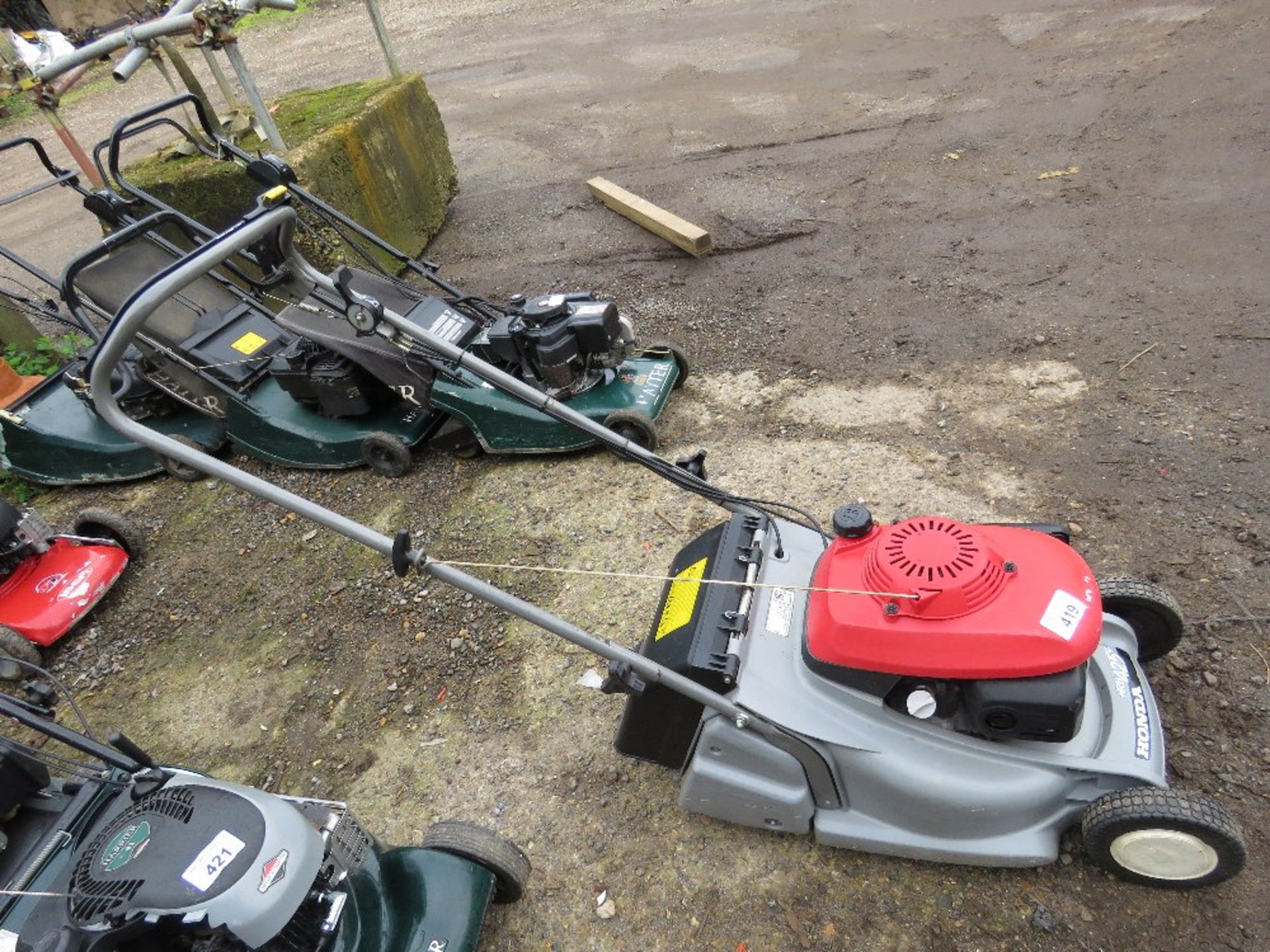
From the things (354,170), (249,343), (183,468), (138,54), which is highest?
(138,54)

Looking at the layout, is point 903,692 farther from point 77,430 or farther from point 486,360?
point 77,430

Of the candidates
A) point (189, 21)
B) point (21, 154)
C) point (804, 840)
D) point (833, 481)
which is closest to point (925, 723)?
point (804, 840)

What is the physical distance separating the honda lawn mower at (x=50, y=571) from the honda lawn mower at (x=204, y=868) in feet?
5.00

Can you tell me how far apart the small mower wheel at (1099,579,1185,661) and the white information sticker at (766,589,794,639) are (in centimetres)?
103

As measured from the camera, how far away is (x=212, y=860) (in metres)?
1.89

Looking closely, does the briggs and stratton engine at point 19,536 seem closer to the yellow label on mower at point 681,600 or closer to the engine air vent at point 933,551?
the yellow label on mower at point 681,600

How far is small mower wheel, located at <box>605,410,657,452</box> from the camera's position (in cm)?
400

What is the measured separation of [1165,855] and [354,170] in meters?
6.06

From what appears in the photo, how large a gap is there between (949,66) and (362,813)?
8283mm

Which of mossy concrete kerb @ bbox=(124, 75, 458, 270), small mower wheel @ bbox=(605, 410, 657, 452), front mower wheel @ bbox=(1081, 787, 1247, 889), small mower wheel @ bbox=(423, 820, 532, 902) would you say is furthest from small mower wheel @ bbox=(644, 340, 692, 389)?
front mower wheel @ bbox=(1081, 787, 1247, 889)

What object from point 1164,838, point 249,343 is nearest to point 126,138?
point 249,343

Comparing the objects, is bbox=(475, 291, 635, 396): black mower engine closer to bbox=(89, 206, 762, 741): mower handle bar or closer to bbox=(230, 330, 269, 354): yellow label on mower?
bbox=(230, 330, 269, 354): yellow label on mower

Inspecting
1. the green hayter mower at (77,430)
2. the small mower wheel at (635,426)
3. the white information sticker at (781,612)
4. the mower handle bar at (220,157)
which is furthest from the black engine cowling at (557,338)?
the green hayter mower at (77,430)

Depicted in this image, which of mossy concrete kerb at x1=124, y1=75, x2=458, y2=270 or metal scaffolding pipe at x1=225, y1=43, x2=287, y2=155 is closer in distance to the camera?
metal scaffolding pipe at x1=225, y1=43, x2=287, y2=155
